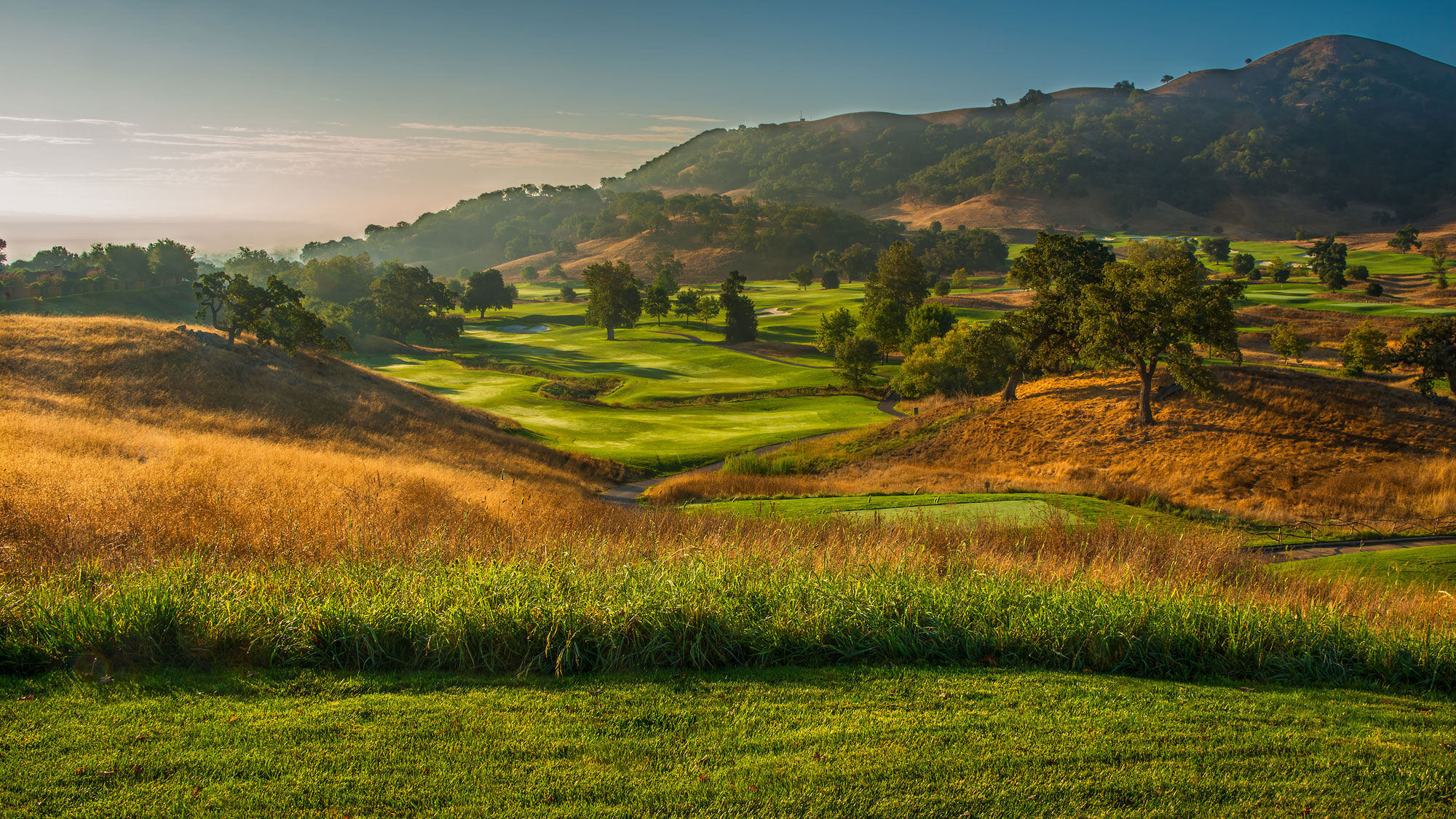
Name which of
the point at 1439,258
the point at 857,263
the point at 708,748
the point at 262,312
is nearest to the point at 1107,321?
the point at 708,748

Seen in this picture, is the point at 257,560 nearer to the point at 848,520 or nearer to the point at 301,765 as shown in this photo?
the point at 301,765

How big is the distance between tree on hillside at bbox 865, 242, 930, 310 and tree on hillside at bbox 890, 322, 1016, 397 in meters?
28.1

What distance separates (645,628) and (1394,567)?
14399mm

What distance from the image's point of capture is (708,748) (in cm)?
553

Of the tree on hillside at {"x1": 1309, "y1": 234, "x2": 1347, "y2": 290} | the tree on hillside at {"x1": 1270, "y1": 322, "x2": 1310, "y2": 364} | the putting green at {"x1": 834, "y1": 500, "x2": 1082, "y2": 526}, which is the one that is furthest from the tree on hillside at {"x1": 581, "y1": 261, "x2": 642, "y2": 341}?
the tree on hillside at {"x1": 1309, "y1": 234, "x2": 1347, "y2": 290}

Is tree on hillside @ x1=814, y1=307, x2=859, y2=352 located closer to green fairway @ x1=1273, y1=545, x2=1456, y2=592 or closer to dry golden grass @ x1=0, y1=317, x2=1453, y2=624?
dry golden grass @ x1=0, y1=317, x2=1453, y2=624

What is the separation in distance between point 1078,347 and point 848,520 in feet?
90.2

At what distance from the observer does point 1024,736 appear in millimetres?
5738

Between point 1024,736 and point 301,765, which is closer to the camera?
point 301,765

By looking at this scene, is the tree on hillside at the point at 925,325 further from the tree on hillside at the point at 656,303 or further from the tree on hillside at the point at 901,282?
the tree on hillside at the point at 656,303

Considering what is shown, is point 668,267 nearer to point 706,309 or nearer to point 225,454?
point 706,309

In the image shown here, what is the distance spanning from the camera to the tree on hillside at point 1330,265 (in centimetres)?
9094

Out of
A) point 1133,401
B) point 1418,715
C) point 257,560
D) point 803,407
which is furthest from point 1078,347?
point 257,560

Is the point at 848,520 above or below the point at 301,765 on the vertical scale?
below
